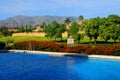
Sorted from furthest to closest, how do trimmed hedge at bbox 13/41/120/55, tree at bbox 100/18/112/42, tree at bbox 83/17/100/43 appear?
tree at bbox 83/17/100/43
tree at bbox 100/18/112/42
trimmed hedge at bbox 13/41/120/55

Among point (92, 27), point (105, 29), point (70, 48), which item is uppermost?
point (92, 27)

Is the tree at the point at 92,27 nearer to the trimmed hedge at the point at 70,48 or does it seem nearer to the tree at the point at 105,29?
the tree at the point at 105,29

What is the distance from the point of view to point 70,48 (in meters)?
34.4

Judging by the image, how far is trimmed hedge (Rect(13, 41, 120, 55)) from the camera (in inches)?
1220

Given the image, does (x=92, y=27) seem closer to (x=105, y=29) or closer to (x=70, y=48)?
(x=105, y=29)

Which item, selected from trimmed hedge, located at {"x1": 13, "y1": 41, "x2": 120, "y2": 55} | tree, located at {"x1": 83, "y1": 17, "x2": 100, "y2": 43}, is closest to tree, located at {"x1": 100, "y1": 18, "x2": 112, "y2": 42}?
tree, located at {"x1": 83, "y1": 17, "x2": 100, "y2": 43}

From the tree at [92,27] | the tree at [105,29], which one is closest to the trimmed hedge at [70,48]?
the tree at [105,29]

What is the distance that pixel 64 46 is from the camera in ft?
117

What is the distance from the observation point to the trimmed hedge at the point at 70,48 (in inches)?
1220

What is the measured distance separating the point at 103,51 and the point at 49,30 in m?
28.1

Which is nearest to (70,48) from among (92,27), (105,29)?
(105,29)

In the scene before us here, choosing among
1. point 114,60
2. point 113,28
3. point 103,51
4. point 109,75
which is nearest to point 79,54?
point 103,51

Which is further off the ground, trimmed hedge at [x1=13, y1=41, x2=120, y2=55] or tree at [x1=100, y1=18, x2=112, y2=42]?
tree at [x1=100, y1=18, x2=112, y2=42]

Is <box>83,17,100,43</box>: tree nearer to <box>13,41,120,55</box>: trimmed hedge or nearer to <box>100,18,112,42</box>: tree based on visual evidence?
<box>100,18,112,42</box>: tree
